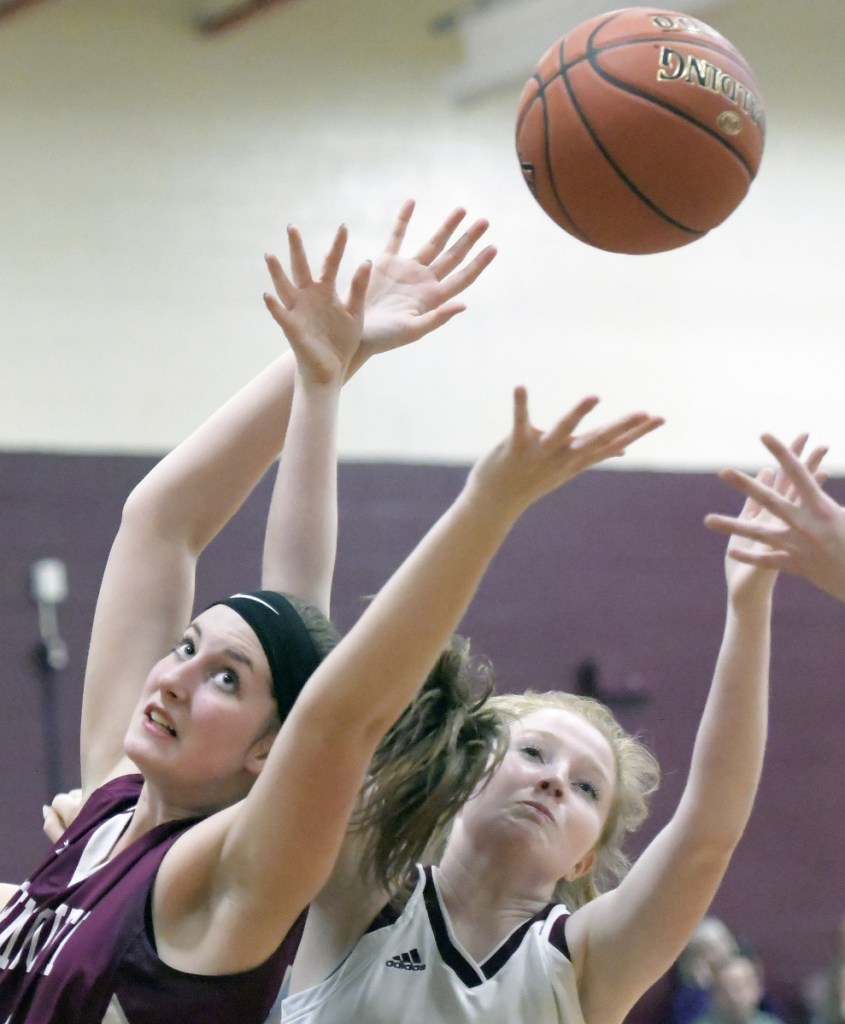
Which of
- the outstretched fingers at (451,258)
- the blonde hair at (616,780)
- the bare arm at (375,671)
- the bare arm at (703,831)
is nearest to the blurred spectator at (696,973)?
the blonde hair at (616,780)

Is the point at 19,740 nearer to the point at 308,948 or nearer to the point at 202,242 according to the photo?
the point at 202,242

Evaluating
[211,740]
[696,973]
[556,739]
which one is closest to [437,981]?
[556,739]

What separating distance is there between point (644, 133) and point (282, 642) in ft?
3.63

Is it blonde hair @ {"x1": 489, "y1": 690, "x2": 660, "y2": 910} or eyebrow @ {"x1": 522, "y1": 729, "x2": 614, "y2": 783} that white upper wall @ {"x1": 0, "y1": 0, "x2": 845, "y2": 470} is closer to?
blonde hair @ {"x1": 489, "y1": 690, "x2": 660, "y2": 910}

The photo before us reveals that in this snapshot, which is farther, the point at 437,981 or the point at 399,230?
the point at 399,230

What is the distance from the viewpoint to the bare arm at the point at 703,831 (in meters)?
2.22

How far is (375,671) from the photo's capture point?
1.70 meters

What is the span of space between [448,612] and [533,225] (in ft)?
19.3

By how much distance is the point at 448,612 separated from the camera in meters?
1.70

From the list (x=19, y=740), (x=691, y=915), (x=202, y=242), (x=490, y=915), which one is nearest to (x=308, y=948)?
(x=490, y=915)

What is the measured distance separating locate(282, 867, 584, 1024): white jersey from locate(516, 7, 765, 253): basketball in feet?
4.04

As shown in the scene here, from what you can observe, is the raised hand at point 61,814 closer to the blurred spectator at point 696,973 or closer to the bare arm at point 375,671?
the bare arm at point 375,671

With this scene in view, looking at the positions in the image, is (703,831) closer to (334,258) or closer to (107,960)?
(107,960)

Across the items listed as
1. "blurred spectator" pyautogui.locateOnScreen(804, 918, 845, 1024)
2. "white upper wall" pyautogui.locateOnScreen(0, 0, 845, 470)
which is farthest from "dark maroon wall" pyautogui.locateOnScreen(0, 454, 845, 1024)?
"white upper wall" pyautogui.locateOnScreen(0, 0, 845, 470)
